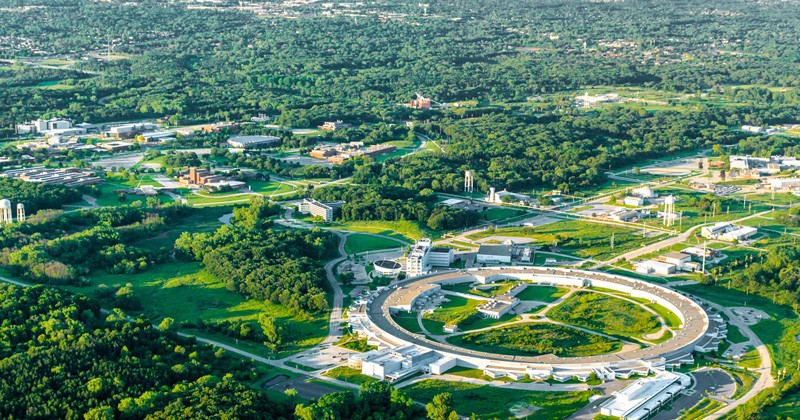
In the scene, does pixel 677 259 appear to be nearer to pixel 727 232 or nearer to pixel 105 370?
pixel 727 232

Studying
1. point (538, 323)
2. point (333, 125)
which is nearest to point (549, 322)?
point (538, 323)

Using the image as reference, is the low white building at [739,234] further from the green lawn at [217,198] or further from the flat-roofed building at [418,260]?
the green lawn at [217,198]

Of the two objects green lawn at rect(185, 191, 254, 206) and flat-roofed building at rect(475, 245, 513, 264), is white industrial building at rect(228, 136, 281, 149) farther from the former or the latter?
flat-roofed building at rect(475, 245, 513, 264)

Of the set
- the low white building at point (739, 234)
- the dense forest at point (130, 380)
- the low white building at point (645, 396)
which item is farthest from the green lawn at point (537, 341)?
the low white building at point (739, 234)

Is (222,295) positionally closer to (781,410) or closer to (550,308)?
(550,308)

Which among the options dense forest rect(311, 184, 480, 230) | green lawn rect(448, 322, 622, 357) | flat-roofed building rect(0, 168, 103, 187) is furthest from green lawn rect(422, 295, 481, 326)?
flat-roofed building rect(0, 168, 103, 187)

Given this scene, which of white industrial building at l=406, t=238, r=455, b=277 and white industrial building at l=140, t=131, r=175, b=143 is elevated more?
white industrial building at l=140, t=131, r=175, b=143
